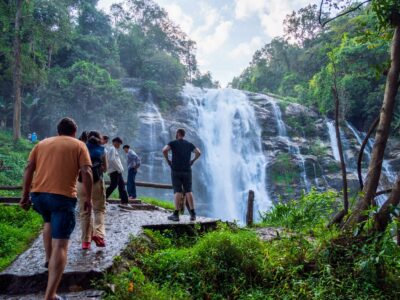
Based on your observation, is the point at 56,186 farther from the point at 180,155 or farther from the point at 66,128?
the point at 180,155

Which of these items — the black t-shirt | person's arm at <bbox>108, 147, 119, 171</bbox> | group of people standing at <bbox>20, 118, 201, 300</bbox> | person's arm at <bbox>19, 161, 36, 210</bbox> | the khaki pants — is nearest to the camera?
group of people standing at <bbox>20, 118, 201, 300</bbox>

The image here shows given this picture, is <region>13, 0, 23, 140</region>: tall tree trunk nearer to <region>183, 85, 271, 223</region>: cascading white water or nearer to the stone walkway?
<region>183, 85, 271, 223</region>: cascading white water

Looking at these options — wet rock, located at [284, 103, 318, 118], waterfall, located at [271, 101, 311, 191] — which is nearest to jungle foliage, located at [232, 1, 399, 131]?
wet rock, located at [284, 103, 318, 118]

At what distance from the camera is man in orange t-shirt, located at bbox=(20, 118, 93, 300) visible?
3.57 meters

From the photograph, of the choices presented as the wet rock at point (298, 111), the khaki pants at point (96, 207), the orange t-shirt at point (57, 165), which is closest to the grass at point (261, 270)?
the khaki pants at point (96, 207)

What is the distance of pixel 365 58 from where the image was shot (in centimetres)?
2683

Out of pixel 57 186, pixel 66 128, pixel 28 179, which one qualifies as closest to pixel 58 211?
pixel 57 186

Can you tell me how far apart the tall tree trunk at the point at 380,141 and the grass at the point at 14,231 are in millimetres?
4721

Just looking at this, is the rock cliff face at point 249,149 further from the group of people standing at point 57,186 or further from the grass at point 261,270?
the group of people standing at point 57,186

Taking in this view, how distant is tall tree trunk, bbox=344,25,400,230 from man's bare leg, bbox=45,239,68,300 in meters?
3.60

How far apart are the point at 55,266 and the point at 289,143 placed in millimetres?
24834

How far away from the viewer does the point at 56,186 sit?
366 centimetres

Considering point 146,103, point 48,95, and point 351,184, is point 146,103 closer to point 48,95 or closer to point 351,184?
point 48,95

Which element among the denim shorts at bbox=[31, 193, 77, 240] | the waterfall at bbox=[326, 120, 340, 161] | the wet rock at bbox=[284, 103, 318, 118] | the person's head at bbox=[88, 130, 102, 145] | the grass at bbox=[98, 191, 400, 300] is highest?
the wet rock at bbox=[284, 103, 318, 118]
